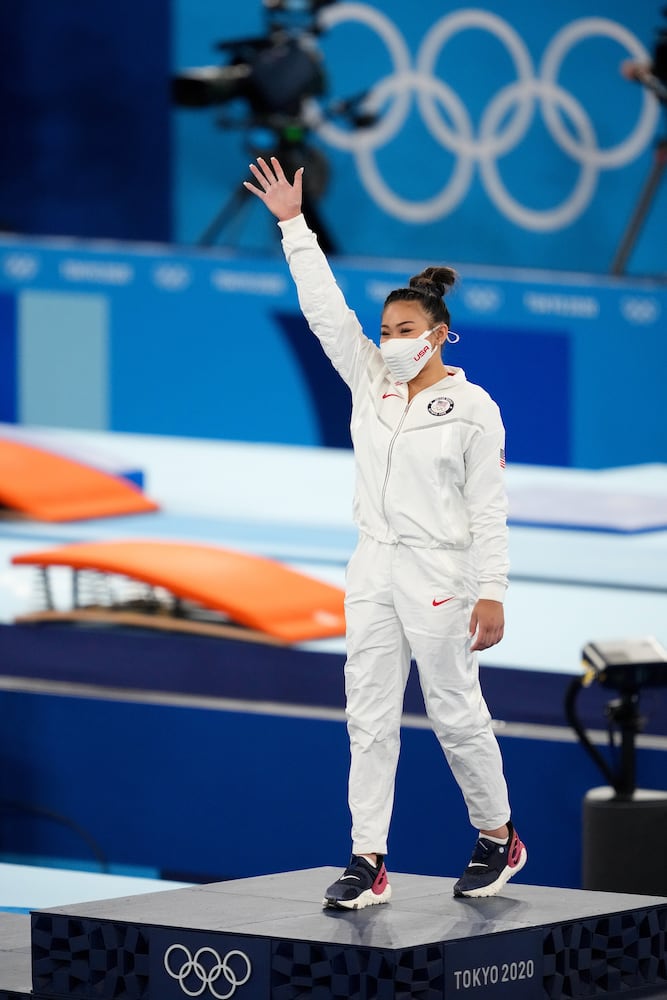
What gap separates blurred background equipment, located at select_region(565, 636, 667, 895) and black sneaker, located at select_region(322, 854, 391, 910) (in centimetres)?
153

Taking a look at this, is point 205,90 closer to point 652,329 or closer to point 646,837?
point 652,329

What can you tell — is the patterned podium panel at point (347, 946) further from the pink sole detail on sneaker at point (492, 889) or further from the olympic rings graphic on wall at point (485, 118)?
the olympic rings graphic on wall at point (485, 118)

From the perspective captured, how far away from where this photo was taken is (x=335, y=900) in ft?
14.6

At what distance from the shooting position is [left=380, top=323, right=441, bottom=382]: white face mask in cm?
454

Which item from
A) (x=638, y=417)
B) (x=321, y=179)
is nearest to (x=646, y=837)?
(x=638, y=417)

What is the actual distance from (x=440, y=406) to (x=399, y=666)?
1.84 ft

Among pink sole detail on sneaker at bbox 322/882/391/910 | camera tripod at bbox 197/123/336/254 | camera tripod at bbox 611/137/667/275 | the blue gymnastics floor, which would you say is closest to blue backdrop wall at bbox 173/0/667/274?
camera tripod at bbox 197/123/336/254

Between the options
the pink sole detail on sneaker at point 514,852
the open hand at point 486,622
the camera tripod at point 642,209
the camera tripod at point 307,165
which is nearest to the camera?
the open hand at point 486,622

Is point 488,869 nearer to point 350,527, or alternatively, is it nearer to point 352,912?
point 352,912

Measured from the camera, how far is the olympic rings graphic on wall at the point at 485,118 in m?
12.5

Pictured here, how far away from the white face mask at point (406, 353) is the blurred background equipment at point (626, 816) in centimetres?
163

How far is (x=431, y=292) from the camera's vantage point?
15.2ft

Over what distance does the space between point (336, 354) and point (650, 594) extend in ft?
13.4

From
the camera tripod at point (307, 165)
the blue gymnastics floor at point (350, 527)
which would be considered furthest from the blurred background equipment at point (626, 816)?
the camera tripod at point (307, 165)
